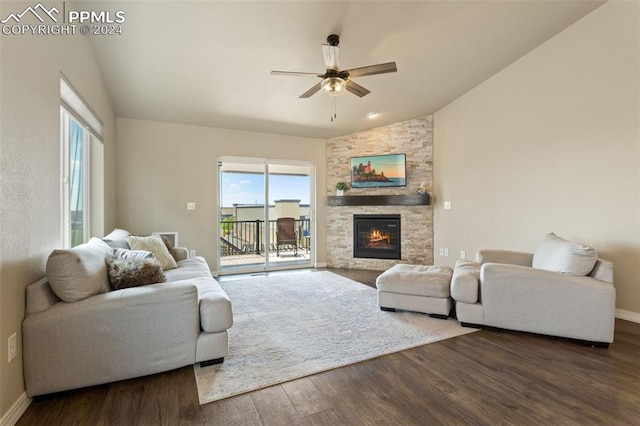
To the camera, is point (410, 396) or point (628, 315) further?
point (628, 315)

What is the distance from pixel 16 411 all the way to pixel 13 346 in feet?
1.14

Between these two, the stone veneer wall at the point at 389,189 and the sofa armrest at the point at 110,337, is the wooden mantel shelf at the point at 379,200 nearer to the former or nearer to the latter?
the stone veneer wall at the point at 389,189

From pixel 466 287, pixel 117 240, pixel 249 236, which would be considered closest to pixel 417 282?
pixel 466 287

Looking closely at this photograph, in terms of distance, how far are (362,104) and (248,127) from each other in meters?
2.05

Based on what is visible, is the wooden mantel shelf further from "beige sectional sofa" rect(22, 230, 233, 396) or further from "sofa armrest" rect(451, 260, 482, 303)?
"beige sectional sofa" rect(22, 230, 233, 396)

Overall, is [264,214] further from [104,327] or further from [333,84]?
[104,327]

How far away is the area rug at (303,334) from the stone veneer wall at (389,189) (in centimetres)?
167

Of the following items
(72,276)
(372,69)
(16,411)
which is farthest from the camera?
(372,69)

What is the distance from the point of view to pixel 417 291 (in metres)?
3.02

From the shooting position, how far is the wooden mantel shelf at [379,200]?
16.8 feet

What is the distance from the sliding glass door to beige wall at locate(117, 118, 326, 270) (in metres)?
0.20

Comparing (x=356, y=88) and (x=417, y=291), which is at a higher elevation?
(x=356, y=88)

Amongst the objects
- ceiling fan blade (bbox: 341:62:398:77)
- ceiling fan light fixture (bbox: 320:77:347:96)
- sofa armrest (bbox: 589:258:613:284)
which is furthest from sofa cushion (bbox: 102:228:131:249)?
sofa armrest (bbox: 589:258:613:284)

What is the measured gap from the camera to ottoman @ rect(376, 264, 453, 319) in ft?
9.65
